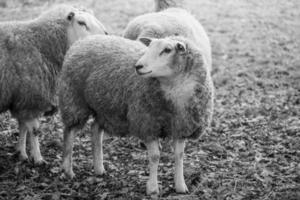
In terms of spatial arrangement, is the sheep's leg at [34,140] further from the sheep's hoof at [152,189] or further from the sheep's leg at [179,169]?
the sheep's leg at [179,169]

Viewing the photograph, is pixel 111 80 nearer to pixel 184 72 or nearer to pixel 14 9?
pixel 184 72

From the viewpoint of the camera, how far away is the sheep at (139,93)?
5.28 metres

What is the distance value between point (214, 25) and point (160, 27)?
6.28 meters

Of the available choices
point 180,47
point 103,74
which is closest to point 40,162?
point 103,74

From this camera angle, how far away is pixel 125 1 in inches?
600

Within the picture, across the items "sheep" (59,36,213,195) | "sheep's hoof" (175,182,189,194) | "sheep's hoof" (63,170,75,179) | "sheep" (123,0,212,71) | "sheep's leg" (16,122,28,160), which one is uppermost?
"sheep" (123,0,212,71)

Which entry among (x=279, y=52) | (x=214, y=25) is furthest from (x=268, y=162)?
(x=214, y=25)

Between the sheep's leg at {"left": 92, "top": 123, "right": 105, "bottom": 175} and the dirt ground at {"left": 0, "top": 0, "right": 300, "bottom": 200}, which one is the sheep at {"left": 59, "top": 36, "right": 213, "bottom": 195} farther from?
the dirt ground at {"left": 0, "top": 0, "right": 300, "bottom": 200}

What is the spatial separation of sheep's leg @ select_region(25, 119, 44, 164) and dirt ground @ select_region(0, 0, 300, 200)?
12cm

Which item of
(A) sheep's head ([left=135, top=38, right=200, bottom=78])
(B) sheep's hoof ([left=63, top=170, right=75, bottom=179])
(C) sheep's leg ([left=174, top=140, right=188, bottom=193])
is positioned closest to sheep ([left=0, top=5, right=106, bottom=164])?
(B) sheep's hoof ([left=63, top=170, right=75, bottom=179])

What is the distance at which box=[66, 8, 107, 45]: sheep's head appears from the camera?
657 cm

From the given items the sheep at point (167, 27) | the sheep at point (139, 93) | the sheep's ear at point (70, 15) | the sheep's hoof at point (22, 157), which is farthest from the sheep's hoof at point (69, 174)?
the sheep at point (167, 27)

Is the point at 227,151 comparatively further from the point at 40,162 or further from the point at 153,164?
the point at 40,162

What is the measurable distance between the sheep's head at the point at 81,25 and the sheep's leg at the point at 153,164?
195 centimetres
